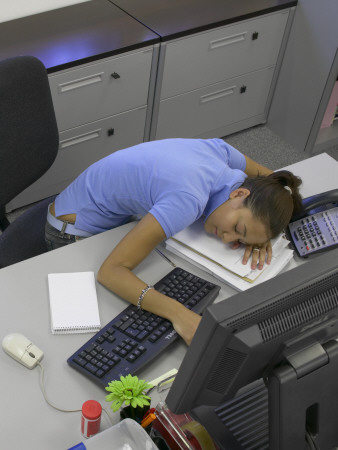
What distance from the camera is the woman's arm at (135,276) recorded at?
146 centimetres

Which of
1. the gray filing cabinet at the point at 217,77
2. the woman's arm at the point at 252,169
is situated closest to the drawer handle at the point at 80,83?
the gray filing cabinet at the point at 217,77

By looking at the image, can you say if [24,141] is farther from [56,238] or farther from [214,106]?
[214,106]

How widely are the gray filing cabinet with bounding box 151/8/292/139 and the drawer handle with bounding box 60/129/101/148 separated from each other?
0.31m

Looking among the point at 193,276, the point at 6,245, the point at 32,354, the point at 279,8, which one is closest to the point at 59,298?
the point at 32,354

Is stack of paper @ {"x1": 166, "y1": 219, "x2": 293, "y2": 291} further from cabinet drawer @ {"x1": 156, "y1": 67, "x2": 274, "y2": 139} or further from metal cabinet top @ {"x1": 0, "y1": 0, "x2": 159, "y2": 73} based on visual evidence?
cabinet drawer @ {"x1": 156, "y1": 67, "x2": 274, "y2": 139}

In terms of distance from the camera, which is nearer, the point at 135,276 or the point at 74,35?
the point at 135,276

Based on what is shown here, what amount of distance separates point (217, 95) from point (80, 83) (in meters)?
0.83

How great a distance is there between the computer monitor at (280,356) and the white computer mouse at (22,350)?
375 millimetres

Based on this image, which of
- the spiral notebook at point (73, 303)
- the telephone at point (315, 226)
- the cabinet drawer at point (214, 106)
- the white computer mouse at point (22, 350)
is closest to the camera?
the white computer mouse at point (22, 350)

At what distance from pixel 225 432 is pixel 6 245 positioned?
95 centimetres

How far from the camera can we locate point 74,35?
254cm

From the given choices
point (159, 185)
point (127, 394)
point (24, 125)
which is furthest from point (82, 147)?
point (127, 394)

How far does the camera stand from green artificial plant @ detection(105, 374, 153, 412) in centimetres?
120

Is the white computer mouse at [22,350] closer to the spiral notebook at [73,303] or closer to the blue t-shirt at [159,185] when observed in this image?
the spiral notebook at [73,303]
